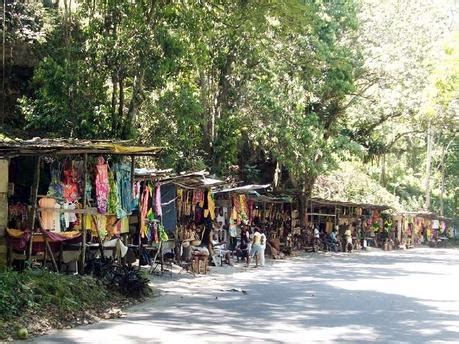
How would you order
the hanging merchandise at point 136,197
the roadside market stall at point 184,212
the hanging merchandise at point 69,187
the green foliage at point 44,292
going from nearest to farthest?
the green foliage at point 44,292 → the hanging merchandise at point 69,187 → the hanging merchandise at point 136,197 → the roadside market stall at point 184,212

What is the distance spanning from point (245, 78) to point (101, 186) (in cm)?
1236

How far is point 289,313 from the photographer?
34.1 ft

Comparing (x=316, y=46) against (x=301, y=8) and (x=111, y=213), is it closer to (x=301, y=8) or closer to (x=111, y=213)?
(x=301, y=8)

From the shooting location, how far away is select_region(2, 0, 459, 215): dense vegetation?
14.9 metres

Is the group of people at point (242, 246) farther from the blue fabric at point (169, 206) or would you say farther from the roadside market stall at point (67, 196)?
the roadside market stall at point (67, 196)

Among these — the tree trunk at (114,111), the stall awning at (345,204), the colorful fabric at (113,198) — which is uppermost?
the tree trunk at (114,111)

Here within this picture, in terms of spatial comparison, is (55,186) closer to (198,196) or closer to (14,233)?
(14,233)

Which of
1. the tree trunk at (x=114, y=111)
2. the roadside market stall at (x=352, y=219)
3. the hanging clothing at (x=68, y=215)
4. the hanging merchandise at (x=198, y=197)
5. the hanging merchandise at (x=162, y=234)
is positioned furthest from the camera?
the roadside market stall at (x=352, y=219)

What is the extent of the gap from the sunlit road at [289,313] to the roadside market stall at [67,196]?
1.95 meters

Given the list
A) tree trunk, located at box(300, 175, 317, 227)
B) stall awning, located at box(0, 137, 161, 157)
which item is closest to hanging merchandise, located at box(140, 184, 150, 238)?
stall awning, located at box(0, 137, 161, 157)

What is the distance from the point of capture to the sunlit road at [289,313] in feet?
27.1

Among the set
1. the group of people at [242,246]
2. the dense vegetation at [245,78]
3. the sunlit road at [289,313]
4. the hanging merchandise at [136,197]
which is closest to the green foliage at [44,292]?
the sunlit road at [289,313]

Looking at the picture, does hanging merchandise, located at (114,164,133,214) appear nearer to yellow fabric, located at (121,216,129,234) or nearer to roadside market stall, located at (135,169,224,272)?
yellow fabric, located at (121,216,129,234)

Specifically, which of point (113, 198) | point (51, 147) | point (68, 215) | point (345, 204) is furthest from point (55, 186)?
point (345, 204)
